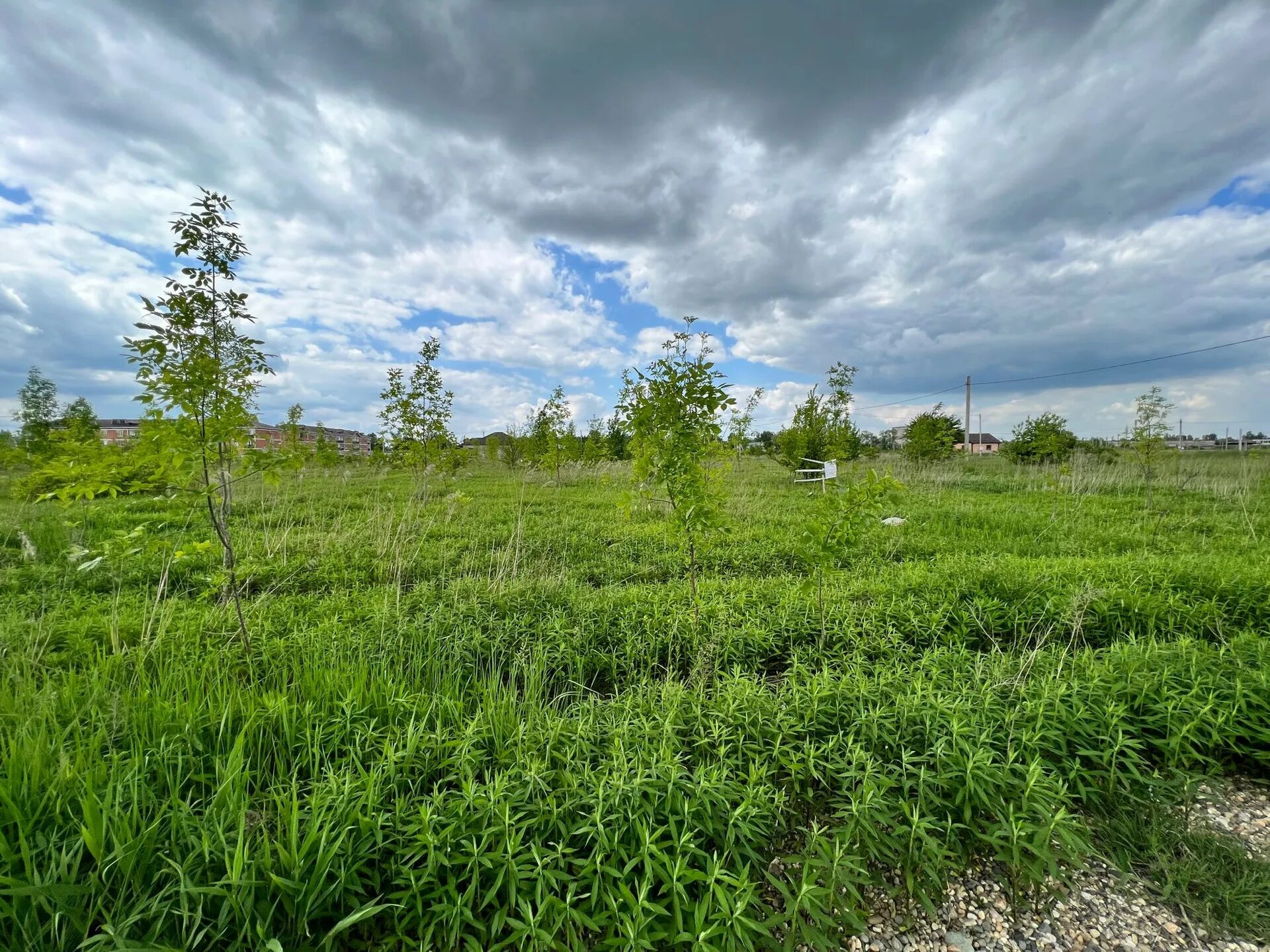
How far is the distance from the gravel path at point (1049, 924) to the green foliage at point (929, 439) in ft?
62.7

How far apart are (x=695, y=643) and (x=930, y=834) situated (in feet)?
5.87

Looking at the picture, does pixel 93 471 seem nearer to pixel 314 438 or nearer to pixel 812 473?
pixel 314 438

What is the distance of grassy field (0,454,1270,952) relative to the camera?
5.49 feet

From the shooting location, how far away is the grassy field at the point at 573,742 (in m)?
1.67

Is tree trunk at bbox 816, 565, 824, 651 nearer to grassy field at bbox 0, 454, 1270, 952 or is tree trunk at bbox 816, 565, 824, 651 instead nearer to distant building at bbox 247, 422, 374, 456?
grassy field at bbox 0, 454, 1270, 952

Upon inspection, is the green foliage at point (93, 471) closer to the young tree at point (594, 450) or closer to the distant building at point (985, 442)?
the young tree at point (594, 450)

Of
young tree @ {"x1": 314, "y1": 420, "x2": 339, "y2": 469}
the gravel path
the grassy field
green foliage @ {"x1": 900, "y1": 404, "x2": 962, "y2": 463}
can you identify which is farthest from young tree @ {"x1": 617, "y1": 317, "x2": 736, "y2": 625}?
green foliage @ {"x1": 900, "y1": 404, "x2": 962, "y2": 463}

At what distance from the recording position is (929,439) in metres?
18.7

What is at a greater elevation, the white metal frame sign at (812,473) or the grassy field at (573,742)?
the white metal frame sign at (812,473)

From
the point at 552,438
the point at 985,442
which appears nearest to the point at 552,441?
the point at 552,438

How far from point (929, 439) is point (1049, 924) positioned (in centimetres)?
1957

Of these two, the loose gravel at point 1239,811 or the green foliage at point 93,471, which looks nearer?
the loose gravel at point 1239,811

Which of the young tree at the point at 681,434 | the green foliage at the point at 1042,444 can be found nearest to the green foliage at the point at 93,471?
the young tree at the point at 681,434

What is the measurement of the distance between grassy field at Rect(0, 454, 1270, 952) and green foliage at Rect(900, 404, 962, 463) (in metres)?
14.3
